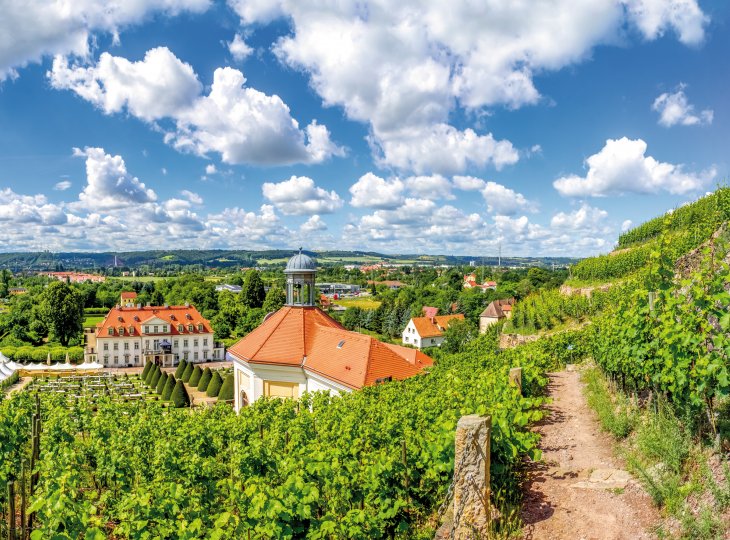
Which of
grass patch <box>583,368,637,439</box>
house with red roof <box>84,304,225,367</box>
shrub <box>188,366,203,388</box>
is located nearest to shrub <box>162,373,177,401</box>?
shrub <box>188,366,203,388</box>

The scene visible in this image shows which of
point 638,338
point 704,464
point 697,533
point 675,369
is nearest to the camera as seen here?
point 697,533

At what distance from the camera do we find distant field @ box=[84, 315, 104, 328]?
7512 centimetres

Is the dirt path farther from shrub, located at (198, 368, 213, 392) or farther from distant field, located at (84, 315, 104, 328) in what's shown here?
distant field, located at (84, 315, 104, 328)

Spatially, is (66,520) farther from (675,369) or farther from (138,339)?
(138,339)

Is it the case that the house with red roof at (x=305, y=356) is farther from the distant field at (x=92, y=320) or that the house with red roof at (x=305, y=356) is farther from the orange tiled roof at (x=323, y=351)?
the distant field at (x=92, y=320)

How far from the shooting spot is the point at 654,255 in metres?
6.80

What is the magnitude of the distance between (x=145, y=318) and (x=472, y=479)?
185 feet

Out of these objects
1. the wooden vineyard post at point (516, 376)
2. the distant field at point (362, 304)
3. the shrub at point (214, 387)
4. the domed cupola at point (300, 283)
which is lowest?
the distant field at point (362, 304)

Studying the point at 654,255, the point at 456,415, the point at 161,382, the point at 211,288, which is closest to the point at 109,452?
the point at 456,415

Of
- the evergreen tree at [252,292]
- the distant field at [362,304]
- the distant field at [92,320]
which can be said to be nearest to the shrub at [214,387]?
the distant field at [92,320]

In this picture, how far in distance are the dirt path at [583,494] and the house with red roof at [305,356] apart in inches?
336

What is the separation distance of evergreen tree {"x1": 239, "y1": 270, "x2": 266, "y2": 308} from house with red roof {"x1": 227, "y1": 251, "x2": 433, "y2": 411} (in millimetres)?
64747

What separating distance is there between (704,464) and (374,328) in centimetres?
7995

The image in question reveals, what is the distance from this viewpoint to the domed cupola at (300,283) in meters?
22.3
